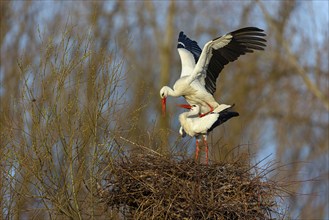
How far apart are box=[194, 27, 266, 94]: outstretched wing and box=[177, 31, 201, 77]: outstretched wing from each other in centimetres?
33

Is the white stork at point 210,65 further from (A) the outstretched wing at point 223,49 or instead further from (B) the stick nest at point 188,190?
(B) the stick nest at point 188,190

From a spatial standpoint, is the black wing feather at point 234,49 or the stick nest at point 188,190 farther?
the black wing feather at point 234,49

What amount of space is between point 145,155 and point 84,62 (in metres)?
1.53

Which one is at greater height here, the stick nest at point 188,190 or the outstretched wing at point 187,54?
the outstretched wing at point 187,54

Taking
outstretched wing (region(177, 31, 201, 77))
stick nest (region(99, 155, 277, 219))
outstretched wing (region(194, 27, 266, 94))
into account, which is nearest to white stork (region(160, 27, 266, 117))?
outstretched wing (region(194, 27, 266, 94))

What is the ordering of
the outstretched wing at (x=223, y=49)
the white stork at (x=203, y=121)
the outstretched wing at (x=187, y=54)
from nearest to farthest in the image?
the white stork at (x=203, y=121) → the outstretched wing at (x=223, y=49) → the outstretched wing at (x=187, y=54)

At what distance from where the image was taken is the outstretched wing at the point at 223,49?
36.8 feet

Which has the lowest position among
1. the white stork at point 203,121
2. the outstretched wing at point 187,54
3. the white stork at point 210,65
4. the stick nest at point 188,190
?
the stick nest at point 188,190

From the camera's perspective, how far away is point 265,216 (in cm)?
922

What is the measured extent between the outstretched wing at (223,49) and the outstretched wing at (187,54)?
0.33 meters

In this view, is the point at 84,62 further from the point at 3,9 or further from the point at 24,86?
the point at 3,9

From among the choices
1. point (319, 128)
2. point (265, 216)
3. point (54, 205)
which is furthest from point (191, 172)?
point (319, 128)

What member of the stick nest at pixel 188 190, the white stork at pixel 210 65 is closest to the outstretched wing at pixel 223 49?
the white stork at pixel 210 65

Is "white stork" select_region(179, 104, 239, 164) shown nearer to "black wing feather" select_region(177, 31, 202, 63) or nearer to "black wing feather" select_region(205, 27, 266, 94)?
"black wing feather" select_region(205, 27, 266, 94)
